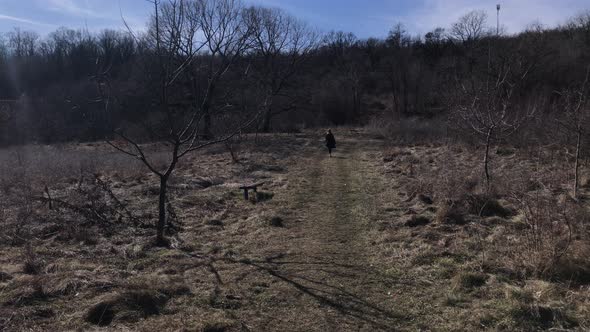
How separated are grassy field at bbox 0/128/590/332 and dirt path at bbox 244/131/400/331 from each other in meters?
0.03

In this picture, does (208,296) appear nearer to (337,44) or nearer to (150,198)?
(150,198)

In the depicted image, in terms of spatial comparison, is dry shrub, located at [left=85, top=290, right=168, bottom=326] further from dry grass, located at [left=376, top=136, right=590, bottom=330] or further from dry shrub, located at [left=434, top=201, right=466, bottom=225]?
dry shrub, located at [left=434, top=201, right=466, bottom=225]

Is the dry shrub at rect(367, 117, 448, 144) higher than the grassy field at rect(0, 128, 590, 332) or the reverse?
higher

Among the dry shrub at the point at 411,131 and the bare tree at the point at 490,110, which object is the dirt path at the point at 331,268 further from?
the dry shrub at the point at 411,131

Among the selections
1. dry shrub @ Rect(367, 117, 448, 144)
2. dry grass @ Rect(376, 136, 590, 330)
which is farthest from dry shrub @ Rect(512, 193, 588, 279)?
dry shrub @ Rect(367, 117, 448, 144)

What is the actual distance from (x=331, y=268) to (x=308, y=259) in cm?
57

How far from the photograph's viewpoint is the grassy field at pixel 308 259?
5070 mm

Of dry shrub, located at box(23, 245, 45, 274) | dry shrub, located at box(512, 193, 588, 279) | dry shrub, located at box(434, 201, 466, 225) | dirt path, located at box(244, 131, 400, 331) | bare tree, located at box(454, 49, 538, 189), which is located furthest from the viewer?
bare tree, located at box(454, 49, 538, 189)

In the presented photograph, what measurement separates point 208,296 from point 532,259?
4142 mm

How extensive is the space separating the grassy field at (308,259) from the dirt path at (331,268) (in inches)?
1.2

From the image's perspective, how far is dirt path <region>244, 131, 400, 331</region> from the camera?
5.13 metres

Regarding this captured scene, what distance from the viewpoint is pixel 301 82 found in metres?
60.6

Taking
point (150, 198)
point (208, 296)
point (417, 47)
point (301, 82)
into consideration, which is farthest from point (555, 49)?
point (208, 296)

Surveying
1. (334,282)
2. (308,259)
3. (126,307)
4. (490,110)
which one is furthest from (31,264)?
(490,110)
